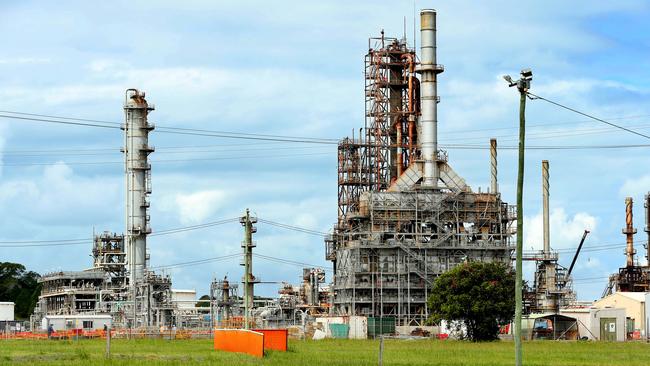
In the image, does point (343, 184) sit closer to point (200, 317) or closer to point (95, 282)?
point (200, 317)

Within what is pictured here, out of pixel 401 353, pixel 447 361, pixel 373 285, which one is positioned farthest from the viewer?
pixel 373 285

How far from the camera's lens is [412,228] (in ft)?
420

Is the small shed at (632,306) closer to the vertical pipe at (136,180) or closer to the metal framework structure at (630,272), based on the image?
the metal framework structure at (630,272)

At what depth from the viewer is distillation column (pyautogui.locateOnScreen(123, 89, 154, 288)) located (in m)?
140

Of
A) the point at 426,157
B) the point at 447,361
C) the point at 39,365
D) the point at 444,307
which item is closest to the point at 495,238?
the point at 426,157

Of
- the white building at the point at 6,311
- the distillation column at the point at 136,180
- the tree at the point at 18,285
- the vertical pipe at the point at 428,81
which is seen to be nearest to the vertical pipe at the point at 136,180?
the distillation column at the point at 136,180

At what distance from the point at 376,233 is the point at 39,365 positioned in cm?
7809

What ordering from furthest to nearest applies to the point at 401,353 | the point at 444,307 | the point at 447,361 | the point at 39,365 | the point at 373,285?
the point at 373,285
the point at 444,307
the point at 401,353
the point at 447,361
the point at 39,365

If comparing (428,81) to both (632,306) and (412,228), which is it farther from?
(632,306)

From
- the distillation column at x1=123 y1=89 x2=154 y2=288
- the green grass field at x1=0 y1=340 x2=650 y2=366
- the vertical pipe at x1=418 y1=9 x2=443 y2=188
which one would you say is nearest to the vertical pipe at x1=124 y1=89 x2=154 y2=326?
the distillation column at x1=123 y1=89 x2=154 y2=288

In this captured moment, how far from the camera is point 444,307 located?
98.9m

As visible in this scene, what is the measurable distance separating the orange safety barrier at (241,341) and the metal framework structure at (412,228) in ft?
189

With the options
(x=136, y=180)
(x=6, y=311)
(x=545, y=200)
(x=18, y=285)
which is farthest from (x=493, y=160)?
(x=18, y=285)

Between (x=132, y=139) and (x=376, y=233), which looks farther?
(x=132, y=139)
